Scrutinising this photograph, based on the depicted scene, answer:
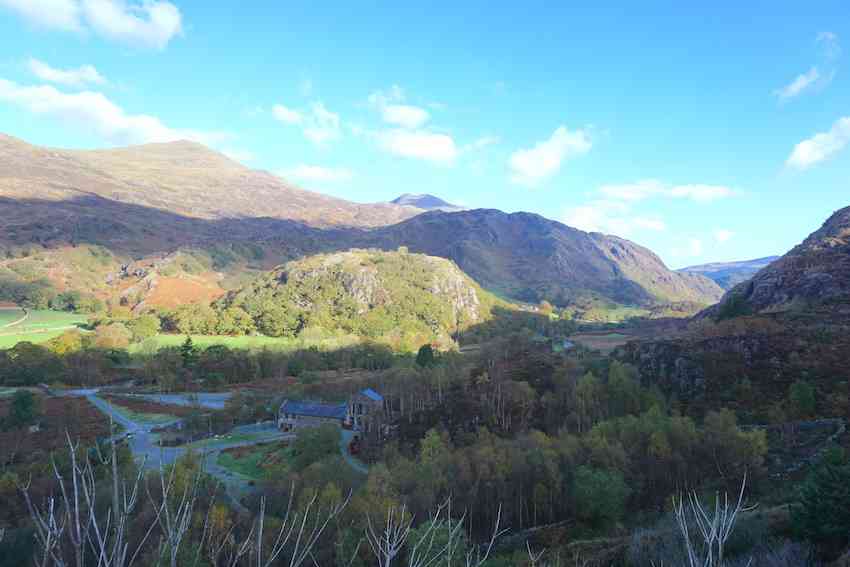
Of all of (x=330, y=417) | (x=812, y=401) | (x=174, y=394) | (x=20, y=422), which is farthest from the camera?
Result: (x=174, y=394)

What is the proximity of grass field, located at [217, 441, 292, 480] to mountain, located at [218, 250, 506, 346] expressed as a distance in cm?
6658

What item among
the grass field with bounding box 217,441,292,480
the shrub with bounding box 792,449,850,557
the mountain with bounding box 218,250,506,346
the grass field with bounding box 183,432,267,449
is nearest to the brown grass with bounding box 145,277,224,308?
the mountain with bounding box 218,250,506,346

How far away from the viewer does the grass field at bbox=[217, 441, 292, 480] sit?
38.7m

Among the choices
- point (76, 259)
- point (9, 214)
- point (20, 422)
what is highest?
point (9, 214)

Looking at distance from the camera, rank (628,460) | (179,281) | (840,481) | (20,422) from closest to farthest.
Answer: (840,481), (628,460), (20,422), (179,281)

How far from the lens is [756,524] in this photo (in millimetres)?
20203

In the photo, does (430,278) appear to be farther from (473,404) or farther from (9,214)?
(9,214)

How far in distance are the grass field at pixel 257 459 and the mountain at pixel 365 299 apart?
66.6 m

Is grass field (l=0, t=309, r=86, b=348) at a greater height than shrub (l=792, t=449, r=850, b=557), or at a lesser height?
greater

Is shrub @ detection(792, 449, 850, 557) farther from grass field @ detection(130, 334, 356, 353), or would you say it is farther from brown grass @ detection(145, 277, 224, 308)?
brown grass @ detection(145, 277, 224, 308)

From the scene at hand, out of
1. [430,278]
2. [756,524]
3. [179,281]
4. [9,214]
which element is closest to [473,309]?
[430,278]

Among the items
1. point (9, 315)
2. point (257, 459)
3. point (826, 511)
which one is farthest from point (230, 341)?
point (826, 511)

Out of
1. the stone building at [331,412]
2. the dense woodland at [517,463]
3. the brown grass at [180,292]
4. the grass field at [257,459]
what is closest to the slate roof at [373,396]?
the stone building at [331,412]

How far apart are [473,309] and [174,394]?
344ft
